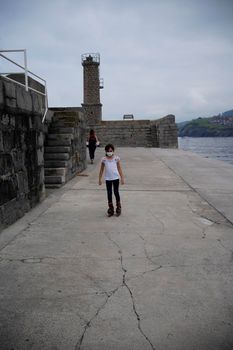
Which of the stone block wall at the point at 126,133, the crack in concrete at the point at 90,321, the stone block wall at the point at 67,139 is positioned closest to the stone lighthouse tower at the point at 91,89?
the stone block wall at the point at 126,133

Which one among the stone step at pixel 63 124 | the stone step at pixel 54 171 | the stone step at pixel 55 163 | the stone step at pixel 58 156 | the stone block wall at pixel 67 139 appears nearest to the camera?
the stone step at pixel 54 171

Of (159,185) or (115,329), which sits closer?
(115,329)

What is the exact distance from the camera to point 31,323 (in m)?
2.93

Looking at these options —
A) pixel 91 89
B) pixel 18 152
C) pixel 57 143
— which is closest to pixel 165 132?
pixel 91 89

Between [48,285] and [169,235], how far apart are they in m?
2.31

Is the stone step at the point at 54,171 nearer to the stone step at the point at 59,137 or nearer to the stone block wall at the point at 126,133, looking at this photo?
the stone step at the point at 59,137

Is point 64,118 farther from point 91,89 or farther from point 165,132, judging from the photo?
→ point 91,89

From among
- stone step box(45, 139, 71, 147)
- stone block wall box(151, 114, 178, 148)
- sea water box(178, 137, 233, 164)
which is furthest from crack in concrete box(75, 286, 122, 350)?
stone block wall box(151, 114, 178, 148)

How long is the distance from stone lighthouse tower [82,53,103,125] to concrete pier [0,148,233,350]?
36.3 meters

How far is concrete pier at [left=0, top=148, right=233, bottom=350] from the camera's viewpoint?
2.79 m

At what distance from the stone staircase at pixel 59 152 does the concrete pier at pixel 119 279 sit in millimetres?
2696

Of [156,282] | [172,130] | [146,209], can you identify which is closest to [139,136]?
[172,130]

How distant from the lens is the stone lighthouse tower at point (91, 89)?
1680 inches

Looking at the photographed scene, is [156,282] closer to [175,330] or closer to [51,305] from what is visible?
[175,330]
